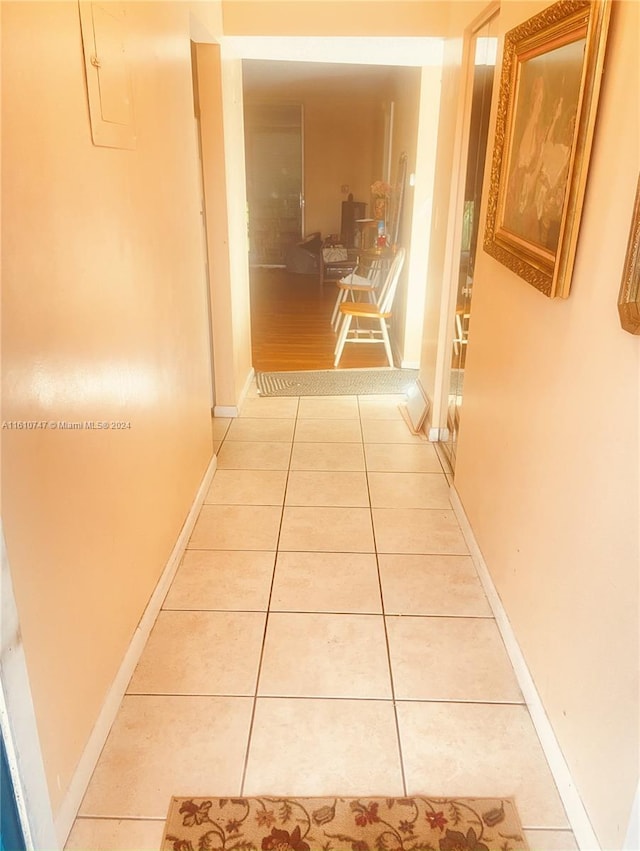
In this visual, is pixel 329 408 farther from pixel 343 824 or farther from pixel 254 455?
pixel 343 824

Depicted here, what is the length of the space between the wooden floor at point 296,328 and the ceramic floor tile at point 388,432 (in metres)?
1.15

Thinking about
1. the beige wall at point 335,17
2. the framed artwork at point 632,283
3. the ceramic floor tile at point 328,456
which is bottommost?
the ceramic floor tile at point 328,456

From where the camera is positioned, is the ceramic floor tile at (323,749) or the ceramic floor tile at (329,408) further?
the ceramic floor tile at (329,408)

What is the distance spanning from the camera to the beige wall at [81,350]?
1.18m

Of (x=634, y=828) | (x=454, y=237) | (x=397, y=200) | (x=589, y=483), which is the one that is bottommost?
(x=634, y=828)

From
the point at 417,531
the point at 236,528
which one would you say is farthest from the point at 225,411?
the point at 417,531

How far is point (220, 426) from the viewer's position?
3.79 metres

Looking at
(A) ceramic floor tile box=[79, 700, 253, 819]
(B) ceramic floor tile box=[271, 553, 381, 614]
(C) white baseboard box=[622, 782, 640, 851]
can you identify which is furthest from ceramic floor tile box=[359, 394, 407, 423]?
(C) white baseboard box=[622, 782, 640, 851]

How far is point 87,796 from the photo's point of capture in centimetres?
151

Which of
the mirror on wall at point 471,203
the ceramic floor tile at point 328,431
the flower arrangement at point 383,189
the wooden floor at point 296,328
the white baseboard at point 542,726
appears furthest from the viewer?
the flower arrangement at point 383,189

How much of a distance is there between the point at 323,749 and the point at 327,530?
43.7 inches

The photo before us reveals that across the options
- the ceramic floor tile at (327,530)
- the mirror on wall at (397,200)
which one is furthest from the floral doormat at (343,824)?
the mirror on wall at (397,200)

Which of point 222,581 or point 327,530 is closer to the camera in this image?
point 222,581

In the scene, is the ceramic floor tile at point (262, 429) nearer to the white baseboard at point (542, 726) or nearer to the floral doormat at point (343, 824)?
the white baseboard at point (542, 726)
